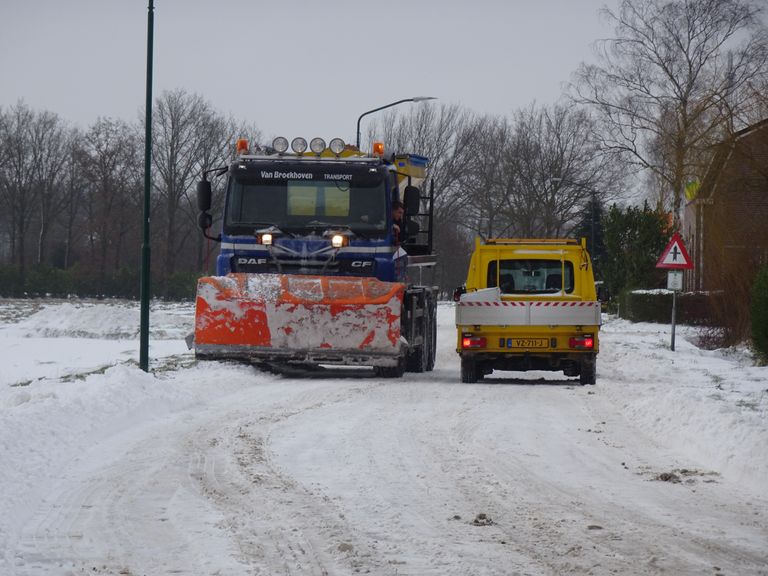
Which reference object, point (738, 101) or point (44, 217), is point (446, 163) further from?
point (738, 101)

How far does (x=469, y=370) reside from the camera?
17906 millimetres

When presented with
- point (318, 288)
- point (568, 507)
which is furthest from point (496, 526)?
point (318, 288)

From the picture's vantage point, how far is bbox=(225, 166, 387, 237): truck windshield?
59.2 ft

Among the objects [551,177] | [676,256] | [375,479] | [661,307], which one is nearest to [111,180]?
[551,177]

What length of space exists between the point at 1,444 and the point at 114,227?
61.4 metres

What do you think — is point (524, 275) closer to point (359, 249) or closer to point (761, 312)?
point (359, 249)

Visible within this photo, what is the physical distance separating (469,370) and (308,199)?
11.6 ft

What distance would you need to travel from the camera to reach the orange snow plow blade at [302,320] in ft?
56.5

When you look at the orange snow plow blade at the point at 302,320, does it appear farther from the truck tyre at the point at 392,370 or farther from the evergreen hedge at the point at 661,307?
the evergreen hedge at the point at 661,307

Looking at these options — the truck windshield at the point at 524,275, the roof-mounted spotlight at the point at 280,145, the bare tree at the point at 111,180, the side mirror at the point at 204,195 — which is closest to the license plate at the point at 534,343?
the truck windshield at the point at 524,275

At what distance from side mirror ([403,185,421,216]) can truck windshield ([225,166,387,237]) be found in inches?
15.9

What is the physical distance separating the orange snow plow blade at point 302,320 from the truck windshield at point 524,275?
202 cm

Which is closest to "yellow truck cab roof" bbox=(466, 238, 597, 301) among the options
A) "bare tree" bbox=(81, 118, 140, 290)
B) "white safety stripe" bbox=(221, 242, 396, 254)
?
"white safety stripe" bbox=(221, 242, 396, 254)

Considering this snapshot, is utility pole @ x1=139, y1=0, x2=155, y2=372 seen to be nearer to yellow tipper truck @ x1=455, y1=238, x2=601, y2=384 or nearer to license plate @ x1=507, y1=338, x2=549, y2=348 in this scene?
yellow tipper truck @ x1=455, y1=238, x2=601, y2=384
